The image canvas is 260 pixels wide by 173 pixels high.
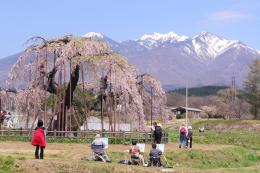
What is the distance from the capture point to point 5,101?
55312mm

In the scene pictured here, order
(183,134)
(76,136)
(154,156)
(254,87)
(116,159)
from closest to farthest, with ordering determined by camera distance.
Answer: (154,156) → (116,159) → (183,134) → (76,136) → (254,87)

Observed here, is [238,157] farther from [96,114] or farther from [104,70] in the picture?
[96,114]

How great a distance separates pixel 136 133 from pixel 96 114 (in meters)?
25.8

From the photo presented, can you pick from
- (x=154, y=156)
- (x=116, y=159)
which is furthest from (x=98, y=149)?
(x=116, y=159)

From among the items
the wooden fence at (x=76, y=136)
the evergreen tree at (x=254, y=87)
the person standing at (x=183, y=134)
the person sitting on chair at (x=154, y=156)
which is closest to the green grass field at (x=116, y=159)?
the person standing at (x=183, y=134)

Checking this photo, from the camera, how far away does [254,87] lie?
12194 centimetres

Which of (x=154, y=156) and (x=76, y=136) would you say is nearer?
(x=154, y=156)

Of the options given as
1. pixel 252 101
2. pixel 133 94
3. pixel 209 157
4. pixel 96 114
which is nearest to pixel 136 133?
pixel 133 94

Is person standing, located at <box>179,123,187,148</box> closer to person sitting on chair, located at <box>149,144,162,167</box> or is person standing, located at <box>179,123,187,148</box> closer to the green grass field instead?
the green grass field

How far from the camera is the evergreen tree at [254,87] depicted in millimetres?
120562

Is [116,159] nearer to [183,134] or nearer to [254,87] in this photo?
[183,134]

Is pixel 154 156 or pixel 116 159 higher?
pixel 154 156

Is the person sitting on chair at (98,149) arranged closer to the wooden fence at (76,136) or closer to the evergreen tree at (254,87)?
the wooden fence at (76,136)

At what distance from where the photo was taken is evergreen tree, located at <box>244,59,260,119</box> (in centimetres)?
12056
